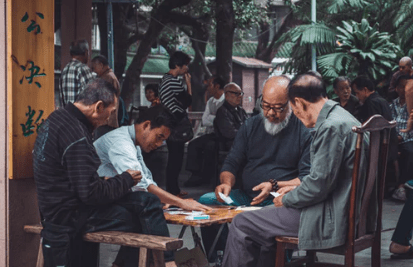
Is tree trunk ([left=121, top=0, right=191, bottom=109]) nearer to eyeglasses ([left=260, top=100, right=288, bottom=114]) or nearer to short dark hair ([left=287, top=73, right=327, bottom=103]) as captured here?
eyeglasses ([left=260, top=100, right=288, bottom=114])

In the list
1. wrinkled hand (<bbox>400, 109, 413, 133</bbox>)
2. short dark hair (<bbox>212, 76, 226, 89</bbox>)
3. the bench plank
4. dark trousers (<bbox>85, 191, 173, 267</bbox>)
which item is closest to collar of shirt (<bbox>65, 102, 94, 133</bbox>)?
dark trousers (<bbox>85, 191, 173, 267</bbox>)

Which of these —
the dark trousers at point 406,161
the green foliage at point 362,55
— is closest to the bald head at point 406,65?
the dark trousers at point 406,161

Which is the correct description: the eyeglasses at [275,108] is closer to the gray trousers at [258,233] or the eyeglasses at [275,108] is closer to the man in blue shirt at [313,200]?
the man in blue shirt at [313,200]

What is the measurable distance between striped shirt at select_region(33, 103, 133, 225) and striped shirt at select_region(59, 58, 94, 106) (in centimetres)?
315

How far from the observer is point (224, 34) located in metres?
13.4

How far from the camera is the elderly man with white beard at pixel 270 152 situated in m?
4.87

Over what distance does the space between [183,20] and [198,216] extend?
48.9 feet

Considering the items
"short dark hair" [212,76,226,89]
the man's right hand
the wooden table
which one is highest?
"short dark hair" [212,76,226,89]

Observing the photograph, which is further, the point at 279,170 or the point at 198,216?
the point at 279,170

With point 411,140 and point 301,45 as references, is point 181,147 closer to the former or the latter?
point 411,140

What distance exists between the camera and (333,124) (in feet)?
12.2

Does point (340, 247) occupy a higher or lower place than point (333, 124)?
lower

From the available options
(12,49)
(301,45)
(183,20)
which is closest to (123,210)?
(12,49)

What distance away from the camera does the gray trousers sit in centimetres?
399
